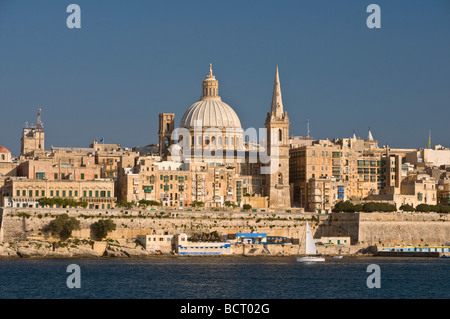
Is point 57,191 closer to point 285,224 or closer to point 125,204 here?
point 125,204

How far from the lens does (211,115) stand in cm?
9306

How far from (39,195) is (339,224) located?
2409 cm

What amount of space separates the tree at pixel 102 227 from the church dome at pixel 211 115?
23840mm

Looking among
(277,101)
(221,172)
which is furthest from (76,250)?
(277,101)

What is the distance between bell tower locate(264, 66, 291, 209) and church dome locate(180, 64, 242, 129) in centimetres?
576

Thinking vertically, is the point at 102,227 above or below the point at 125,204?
below

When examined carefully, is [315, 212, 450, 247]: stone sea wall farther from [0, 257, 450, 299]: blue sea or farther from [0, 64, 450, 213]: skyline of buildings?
[0, 257, 450, 299]: blue sea

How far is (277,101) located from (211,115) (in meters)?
7.42

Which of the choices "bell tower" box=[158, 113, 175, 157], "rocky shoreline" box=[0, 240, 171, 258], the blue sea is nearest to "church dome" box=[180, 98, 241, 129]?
"bell tower" box=[158, 113, 175, 157]

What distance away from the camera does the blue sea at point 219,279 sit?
143 ft

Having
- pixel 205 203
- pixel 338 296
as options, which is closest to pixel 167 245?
pixel 205 203

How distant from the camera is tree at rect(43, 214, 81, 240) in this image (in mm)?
69188

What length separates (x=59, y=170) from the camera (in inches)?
3214
